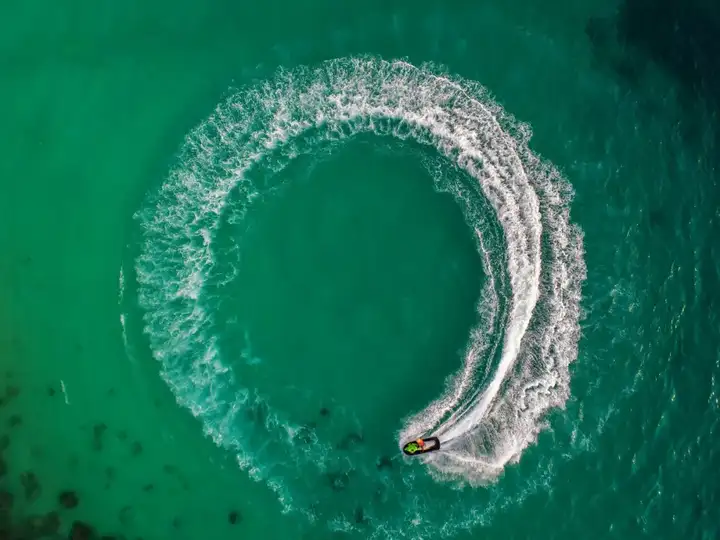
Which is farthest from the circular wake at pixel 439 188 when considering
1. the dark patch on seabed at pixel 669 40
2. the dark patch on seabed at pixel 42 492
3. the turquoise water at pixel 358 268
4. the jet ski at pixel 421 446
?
the dark patch on seabed at pixel 669 40

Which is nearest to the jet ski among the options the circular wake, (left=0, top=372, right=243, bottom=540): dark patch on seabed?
the circular wake

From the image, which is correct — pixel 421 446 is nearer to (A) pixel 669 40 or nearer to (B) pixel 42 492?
(B) pixel 42 492

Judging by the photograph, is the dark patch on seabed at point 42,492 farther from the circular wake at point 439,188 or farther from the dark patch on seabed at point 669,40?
the dark patch on seabed at point 669,40

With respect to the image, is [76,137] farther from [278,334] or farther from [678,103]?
[678,103]

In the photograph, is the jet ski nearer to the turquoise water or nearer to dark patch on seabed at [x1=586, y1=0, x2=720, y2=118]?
the turquoise water

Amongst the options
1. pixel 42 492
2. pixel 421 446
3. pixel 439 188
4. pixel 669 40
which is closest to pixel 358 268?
pixel 439 188
